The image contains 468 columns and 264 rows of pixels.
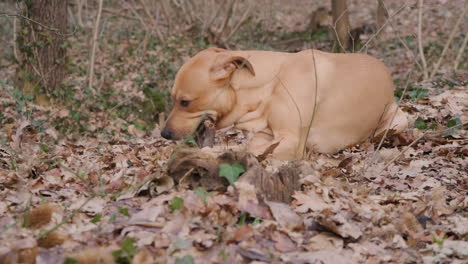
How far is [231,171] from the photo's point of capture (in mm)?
3484

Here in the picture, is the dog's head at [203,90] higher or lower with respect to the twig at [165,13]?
higher

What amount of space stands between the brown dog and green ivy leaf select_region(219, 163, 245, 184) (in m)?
1.55

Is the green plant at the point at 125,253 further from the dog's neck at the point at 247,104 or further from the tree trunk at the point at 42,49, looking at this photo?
the tree trunk at the point at 42,49

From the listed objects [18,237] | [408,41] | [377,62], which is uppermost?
[377,62]

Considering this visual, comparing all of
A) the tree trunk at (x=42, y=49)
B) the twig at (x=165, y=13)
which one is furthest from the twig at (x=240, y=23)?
the tree trunk at (x=42, y=49)

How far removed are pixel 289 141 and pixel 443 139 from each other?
1582 millimetres

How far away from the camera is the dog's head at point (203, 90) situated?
17.0 ft

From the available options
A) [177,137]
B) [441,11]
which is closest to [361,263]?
[177,137]

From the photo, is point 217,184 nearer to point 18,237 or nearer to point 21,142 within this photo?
point 18,237

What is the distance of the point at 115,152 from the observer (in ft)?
18.1

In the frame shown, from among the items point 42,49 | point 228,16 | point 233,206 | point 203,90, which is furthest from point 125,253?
point 228,16

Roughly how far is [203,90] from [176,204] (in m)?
2.06

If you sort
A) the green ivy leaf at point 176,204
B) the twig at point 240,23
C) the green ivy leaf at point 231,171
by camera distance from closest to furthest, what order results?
the green ivy leaf at point 176,204
the green ivy leaf at point 231,171
the twig at point 240,23

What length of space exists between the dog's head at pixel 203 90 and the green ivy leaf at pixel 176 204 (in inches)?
73.1
